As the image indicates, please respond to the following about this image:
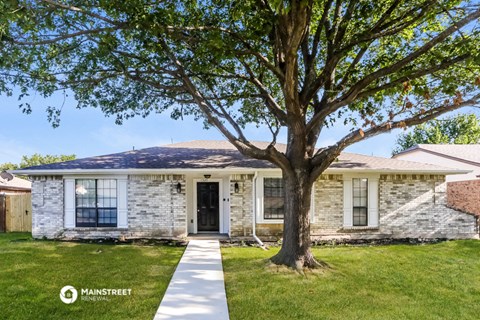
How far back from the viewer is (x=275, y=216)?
11.4m

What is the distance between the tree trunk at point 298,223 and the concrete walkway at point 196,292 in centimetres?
170

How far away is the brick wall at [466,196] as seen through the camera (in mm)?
14570

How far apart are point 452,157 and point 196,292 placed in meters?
18.2

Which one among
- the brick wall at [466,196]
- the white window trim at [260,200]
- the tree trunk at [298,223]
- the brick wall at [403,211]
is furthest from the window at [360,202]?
the brick wall at [466,196]

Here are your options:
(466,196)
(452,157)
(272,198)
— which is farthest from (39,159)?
(466,196)

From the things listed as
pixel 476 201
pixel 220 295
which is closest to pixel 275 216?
pixel 220 295

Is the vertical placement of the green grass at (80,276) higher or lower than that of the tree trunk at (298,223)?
lower

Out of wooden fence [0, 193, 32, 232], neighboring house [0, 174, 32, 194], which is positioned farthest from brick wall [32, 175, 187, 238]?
neighboring house [0, 174, 32, 194]

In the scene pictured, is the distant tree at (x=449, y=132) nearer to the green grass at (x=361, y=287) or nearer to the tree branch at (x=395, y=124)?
the green grass at (x=361, y=287)

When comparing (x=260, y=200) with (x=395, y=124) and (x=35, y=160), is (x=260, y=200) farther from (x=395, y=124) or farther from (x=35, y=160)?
(x=35, y=160)

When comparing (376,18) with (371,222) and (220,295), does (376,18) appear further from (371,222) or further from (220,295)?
(220,295)

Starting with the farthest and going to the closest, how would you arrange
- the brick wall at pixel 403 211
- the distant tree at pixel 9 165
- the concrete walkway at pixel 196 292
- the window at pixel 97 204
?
the distant tree at pixel 9 165 → the brick wall at pixel 403 211 → the window at pixel 97 204 → the concrete walkway at pixel 196 292

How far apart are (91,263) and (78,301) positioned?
246 centimetres

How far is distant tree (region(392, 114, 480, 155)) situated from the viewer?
32.6m
